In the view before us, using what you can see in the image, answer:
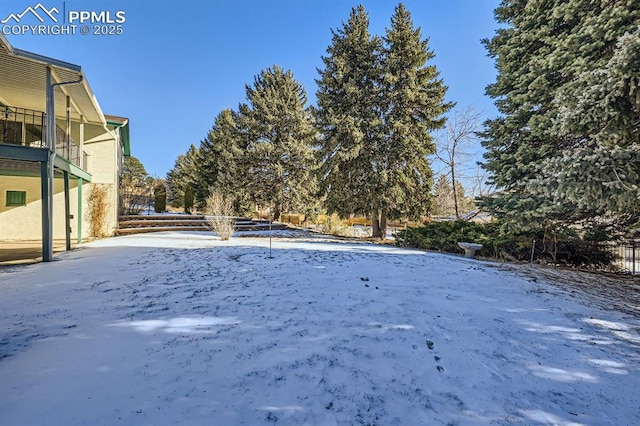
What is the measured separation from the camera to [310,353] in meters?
2.65

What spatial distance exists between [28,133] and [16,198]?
8.03 feet

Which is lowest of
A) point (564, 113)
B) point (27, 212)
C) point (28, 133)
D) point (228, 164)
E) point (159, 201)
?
point (27, 212)

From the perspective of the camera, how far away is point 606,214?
6.88m

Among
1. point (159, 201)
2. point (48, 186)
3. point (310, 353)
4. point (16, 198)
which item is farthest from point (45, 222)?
point (159, 201)

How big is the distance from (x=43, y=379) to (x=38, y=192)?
12.2 metres

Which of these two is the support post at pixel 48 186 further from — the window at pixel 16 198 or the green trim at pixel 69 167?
the window at pixel 16 198

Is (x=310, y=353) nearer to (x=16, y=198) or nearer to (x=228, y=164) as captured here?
(x=16, y=198)

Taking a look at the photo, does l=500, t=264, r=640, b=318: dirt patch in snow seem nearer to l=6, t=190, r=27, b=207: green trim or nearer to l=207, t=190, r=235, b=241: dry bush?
l=207, t=190, r=235, b=241: dry bush

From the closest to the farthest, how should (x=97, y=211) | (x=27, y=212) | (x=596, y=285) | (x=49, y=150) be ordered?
(x=596, y=285), (x=49, y=150), (x=27, y=212), (x=97, y=211)

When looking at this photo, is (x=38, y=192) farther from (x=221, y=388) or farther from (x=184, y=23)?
(x=221, y=388)

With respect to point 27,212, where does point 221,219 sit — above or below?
below

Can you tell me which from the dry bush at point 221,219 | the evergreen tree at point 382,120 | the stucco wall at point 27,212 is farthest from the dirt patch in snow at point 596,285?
the stucco wall at point 27,212

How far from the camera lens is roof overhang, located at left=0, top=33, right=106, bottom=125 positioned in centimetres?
623

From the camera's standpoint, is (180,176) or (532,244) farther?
(180,176)
